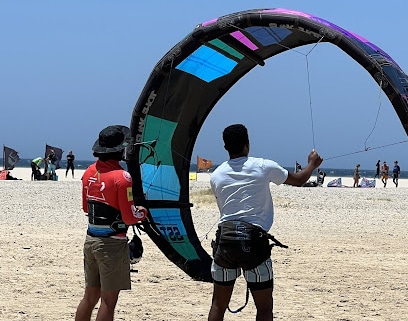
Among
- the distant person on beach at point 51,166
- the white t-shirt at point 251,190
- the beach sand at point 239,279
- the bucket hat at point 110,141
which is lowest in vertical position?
the beach sand at point 239,279

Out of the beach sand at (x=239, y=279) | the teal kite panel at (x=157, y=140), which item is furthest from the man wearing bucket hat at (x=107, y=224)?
the teal kite panel at (x=157, y=140)

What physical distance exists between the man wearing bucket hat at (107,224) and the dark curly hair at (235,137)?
806 mm

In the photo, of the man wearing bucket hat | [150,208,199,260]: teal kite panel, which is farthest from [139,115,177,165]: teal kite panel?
the man wearing bucket hat

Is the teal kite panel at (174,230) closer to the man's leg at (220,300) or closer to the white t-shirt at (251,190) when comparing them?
the man's leg at (220,300)

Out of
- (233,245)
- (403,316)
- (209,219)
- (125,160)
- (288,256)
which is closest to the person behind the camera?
(233,245)

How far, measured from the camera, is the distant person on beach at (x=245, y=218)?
18.4 ft

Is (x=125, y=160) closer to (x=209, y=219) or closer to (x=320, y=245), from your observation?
(x=320, y=245)

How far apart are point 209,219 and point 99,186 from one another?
1084cm

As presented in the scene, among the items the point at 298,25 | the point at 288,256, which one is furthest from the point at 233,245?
the point at 288,256

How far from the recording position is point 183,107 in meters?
8.80

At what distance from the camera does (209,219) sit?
16.6 meters

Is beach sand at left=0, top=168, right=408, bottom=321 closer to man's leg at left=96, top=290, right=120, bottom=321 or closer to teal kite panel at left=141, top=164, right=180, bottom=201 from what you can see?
teal kite panel at left=141, top=164, right=180, bottom=201

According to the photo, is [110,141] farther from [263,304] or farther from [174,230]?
[174,230]

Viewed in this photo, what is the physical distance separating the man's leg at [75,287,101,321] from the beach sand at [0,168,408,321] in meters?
1.30
